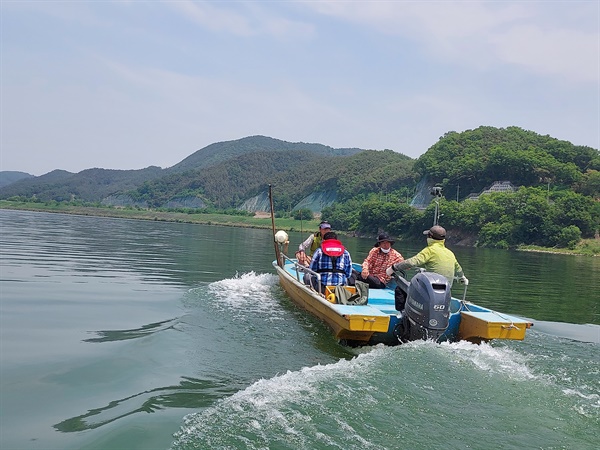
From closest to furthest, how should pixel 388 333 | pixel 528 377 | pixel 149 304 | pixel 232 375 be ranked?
1. pixel 528 377
2. pixel 232 375
3. pixel 388 333
4. pixel 149 304

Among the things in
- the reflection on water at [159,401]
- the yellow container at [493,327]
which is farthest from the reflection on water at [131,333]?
the yellow container at [493,327]

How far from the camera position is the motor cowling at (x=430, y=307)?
26.2 ft

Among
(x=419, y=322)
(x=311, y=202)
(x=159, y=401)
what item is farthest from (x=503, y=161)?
(x=159, y=401)

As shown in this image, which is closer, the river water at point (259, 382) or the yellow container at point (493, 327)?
the river water at point (259, 382)

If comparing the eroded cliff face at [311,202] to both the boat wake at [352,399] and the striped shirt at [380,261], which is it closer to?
the striped shirt at [380,261]

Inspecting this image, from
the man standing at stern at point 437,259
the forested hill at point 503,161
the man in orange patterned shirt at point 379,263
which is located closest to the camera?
the man standing at stern at point 437,259

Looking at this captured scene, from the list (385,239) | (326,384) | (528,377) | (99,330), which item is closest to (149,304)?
(99,330)

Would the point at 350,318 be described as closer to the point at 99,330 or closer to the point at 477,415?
the point at 477,415

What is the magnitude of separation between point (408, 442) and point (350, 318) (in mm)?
3374

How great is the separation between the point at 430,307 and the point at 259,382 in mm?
2970

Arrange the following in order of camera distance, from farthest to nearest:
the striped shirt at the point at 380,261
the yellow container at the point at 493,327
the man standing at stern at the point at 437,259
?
the striped shirt at the point at 380,261 → the man standing at stern at the point at 437,259 → the yellow container at the point at 493,327

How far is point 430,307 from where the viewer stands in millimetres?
7980

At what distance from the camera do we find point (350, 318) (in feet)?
26.7

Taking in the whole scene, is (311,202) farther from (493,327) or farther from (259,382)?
(259,382)
